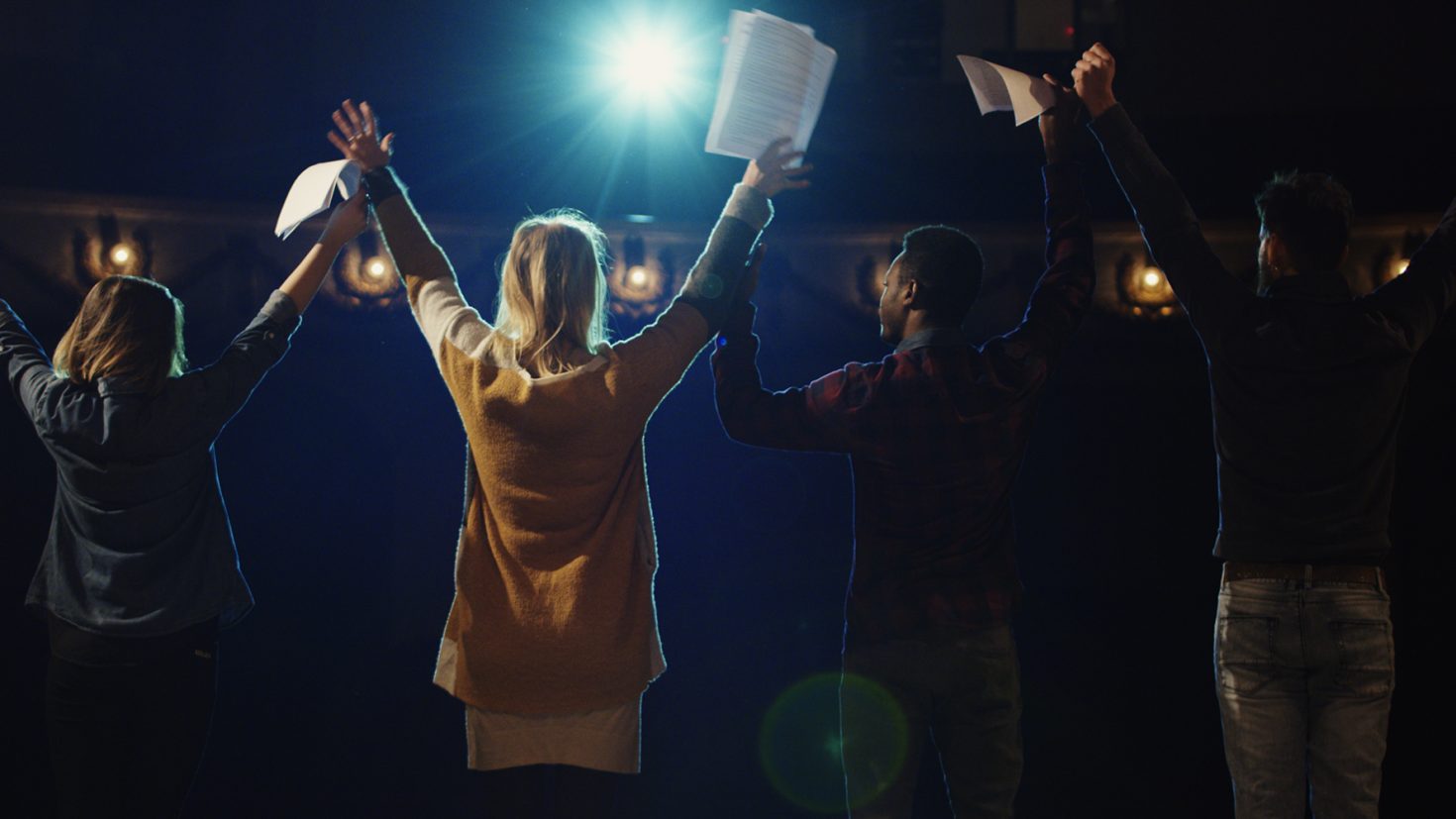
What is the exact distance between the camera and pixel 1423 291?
168cm

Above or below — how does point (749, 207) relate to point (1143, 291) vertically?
below

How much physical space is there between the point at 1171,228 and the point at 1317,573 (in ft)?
1.95

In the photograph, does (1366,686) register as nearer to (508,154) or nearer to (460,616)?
(460,616)

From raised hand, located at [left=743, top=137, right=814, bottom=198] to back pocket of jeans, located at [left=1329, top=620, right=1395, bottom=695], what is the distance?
1.10m

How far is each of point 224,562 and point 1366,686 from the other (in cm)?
196

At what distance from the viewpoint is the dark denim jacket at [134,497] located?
1.81 meters

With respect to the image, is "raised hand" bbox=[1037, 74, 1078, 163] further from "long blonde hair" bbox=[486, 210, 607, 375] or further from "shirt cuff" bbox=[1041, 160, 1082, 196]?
"long blonde hair" bbox=[486, 210, 607, 375]

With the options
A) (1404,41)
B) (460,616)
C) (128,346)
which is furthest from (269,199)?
(1404,41)

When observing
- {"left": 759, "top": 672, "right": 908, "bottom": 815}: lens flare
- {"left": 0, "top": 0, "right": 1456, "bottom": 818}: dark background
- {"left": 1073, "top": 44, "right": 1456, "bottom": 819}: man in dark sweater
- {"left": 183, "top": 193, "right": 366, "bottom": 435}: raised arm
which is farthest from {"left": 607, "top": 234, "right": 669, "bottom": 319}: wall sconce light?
{"left": 1073, "top": 44, "right": 1456, "bottom": 819}: man in dark sweater

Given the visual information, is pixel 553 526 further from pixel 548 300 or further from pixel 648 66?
pixel 648 66

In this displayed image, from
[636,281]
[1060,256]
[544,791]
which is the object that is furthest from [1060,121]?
[636,281]

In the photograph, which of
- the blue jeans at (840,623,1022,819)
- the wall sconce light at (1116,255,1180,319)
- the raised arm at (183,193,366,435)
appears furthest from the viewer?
the wall sconce light at (1116,255,1180,319)

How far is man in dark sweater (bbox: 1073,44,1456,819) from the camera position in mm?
1589

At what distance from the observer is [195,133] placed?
5.32 metres
